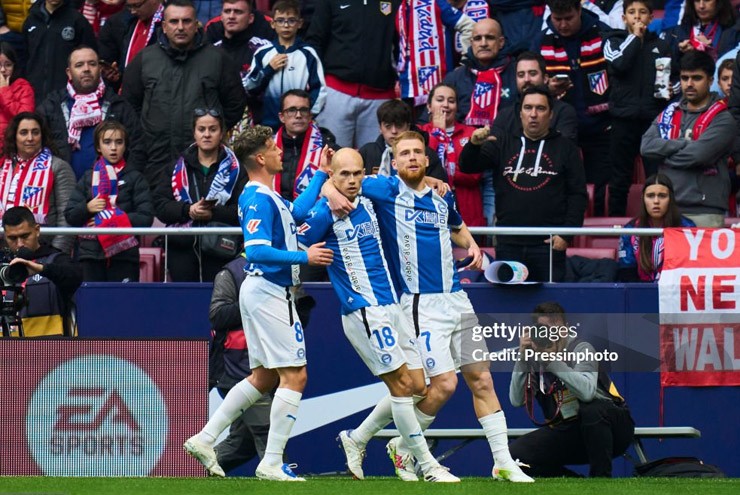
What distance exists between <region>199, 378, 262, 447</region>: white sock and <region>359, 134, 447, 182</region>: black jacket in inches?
118

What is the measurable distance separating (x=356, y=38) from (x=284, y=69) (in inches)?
33.9

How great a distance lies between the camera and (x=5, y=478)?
9.79 meters

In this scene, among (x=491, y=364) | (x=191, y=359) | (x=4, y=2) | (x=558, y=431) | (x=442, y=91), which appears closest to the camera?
(x=191, y=359)

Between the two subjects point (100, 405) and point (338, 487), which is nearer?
point (338, 487)

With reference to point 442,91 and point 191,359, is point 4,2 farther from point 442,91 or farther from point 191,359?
point 191,359

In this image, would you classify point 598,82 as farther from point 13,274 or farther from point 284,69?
point 13,274

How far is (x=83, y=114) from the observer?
13.4 m

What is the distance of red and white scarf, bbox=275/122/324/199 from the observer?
1259cm

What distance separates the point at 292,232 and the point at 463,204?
3557 millimetres

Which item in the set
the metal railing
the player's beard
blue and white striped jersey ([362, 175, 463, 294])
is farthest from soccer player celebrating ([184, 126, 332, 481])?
the metal railing

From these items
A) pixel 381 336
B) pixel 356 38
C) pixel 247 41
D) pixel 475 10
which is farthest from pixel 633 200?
pixel 381 336

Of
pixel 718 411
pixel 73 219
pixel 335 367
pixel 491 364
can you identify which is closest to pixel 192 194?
pixel 73 219

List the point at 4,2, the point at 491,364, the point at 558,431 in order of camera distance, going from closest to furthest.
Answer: the point at 558,431
the point at 491,364
the point at 4,2

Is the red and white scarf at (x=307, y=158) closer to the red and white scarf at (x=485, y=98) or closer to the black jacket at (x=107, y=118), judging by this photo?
the black jacket at (x=107, y=118)
